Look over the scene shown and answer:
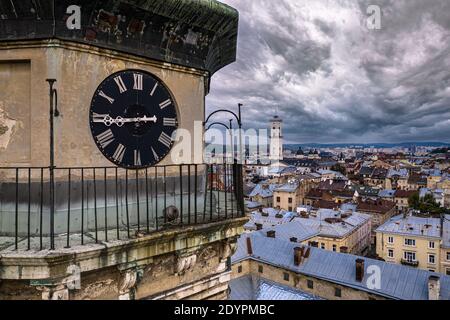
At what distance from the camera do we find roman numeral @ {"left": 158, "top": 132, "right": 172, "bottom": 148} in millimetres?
5828

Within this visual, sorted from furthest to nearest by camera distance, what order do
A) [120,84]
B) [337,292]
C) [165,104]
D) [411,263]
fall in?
1. [411,263]
2. [337,292]
3. [165,104]
4. [120,84]

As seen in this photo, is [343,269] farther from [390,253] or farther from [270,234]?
[390,253]

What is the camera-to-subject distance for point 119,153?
5.36 metres

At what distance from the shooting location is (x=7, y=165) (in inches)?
191

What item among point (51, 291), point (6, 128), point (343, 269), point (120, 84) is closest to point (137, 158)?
point (120, 84)

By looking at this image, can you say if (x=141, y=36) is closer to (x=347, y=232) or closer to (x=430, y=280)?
(x=430, y=280)

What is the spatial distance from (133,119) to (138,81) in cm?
58

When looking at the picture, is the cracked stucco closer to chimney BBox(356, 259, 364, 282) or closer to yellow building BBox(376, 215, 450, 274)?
chimney BBox(356, 259, 364, 282)

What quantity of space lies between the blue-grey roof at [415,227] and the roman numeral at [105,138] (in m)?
50.5

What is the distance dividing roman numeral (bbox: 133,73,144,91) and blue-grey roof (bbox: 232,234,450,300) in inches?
1063

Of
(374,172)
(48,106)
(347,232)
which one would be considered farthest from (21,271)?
(374,172)

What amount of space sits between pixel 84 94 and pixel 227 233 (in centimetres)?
289

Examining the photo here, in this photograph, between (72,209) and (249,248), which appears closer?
(72,209)

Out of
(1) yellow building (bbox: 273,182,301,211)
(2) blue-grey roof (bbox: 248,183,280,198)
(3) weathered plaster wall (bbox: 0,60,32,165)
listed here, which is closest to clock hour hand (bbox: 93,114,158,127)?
(3) weathered plaster wall (bbox: 0,60,32,165)
